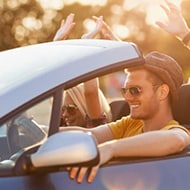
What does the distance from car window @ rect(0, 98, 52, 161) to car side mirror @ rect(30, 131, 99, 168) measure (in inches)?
9.9

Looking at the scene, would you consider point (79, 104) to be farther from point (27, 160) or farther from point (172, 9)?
point (27, 160)

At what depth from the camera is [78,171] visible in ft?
10.7

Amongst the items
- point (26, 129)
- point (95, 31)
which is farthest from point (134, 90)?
point (95, 31)

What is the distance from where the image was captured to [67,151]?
304cm

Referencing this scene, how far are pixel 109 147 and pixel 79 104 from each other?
5.65ft

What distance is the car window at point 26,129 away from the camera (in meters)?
3.32

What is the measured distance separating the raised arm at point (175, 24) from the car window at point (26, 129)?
120cm

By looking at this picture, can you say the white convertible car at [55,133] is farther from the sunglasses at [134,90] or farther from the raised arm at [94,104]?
the raised arm at [94,104]

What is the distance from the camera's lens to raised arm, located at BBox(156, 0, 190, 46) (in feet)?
15.2

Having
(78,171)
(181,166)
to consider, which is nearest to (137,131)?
(181,166)

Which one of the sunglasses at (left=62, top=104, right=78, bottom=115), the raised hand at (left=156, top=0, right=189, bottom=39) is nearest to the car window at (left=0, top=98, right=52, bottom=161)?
the raised hand at (left=156, top=0, right=189, bottom=39)

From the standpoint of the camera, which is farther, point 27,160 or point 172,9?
point 172,9

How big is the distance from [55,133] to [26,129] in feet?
1.29

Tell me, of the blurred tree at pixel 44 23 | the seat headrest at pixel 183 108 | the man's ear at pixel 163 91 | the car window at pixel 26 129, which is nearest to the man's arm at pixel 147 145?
the car window at pixel 26 129
